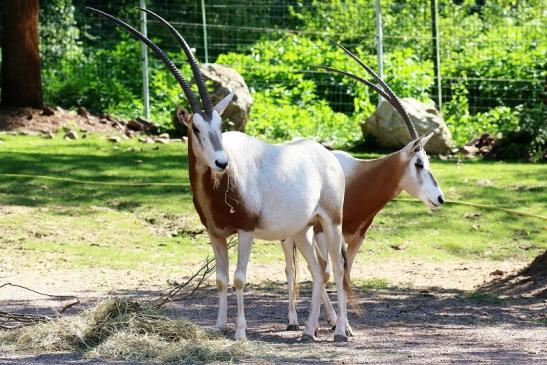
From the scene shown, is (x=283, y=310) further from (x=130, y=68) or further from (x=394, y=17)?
(x=394, y=17)

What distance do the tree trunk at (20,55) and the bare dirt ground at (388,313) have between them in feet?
23.3

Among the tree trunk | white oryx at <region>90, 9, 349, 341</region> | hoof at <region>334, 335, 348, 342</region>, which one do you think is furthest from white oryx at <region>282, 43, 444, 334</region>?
the tree trunk

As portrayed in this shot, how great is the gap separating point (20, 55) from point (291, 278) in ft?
32.3

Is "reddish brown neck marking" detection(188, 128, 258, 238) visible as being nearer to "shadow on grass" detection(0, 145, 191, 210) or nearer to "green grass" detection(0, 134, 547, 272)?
"green grass" detection(0, 134, 547, 272)

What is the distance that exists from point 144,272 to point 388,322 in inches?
118

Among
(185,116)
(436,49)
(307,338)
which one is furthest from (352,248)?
(436,49)

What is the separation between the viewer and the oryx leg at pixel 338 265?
805 centimetres

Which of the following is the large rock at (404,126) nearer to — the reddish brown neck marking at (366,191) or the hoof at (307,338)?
the reddish brown neck marking at (366,191)

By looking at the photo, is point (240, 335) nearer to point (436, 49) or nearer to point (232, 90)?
point (232, 90)

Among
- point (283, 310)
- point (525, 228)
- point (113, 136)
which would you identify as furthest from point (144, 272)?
point (113, 136)

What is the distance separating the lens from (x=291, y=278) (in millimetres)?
8516

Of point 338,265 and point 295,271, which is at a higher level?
point 338,265

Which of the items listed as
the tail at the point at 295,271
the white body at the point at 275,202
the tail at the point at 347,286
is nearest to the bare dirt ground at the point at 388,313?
the tail at the point at 347,286

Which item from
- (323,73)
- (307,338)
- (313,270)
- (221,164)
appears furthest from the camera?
(323,73)
